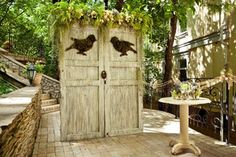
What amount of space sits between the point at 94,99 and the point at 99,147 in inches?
39.2

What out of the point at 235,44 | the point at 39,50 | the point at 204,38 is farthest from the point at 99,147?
the point at 39,50

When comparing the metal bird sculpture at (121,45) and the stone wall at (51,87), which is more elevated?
the metal bird sculpture at (121,45)

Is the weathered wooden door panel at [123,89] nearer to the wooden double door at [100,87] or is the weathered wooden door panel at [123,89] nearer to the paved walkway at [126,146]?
the wooden double door at [100,87]

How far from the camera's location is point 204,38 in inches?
361

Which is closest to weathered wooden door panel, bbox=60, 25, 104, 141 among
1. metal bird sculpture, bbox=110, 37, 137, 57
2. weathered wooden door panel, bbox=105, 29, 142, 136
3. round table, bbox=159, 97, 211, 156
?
weathered wooden door panel, bbox=105, 29, 142, 136

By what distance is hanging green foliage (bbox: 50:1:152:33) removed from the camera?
172 inches

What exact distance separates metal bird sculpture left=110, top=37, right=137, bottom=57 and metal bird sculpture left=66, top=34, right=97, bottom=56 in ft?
1.43

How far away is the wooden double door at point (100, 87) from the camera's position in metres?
4.59

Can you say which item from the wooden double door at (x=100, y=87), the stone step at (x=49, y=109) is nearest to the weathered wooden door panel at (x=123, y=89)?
the wooden double door at (x=100, y=87)

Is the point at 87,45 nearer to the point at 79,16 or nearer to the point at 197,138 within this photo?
the point at 79,16

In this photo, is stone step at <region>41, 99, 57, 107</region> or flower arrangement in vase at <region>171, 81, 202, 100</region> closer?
flower arrangement in vase at <region>171, 81, 202, 100</region>

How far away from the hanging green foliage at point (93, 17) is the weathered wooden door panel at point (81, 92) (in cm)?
20

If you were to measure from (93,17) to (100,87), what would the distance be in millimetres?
1386

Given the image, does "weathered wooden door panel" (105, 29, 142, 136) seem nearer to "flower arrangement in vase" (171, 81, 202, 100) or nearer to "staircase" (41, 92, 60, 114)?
"flower arrangement in vase" (171, 81, 202, 100)
